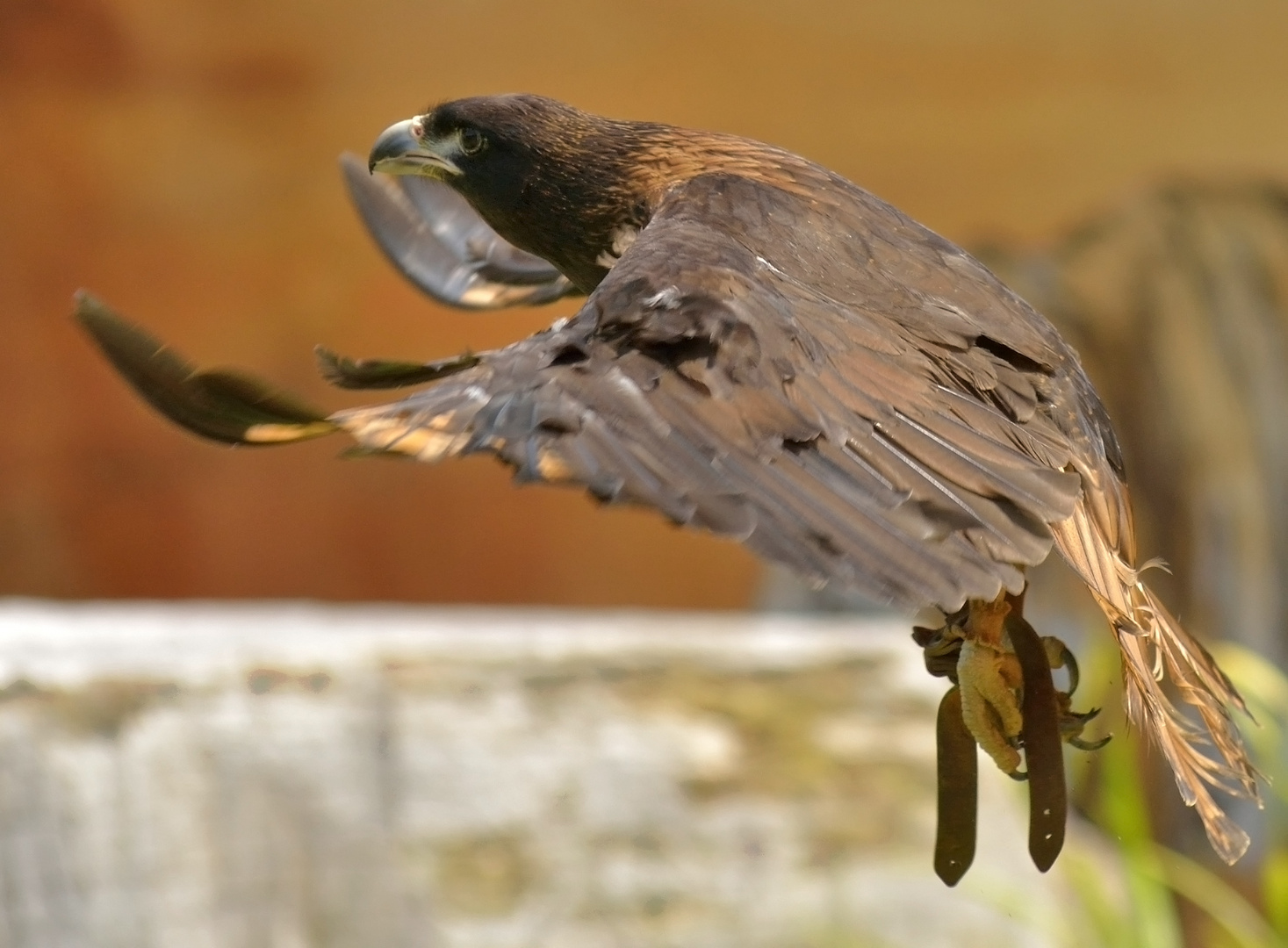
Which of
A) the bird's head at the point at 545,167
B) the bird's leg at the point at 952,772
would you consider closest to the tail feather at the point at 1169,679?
the bird's leg at the point at 952,772

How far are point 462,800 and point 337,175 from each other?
2.26m

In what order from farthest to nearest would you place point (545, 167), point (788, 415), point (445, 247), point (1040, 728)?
1. point (445, 247)
2. point (545, 167)
3. point (1040, 728)
4. point (788, 415)

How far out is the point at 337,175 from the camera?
4.97 m

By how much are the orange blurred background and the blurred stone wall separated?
55.8 inches

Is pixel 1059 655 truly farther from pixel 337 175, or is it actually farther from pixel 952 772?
pixel 337 175

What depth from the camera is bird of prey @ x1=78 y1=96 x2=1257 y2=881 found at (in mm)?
1103

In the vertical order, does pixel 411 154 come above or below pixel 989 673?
above

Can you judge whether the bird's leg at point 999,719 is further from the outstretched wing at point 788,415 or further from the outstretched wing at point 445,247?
the outstretched wing at point 445,247

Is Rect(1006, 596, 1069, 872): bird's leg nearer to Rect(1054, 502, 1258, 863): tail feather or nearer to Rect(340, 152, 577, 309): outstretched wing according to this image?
Rect(1054, 502, 1258, 863): tail feather

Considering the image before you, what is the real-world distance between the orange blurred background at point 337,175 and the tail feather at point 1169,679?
343 centimetres

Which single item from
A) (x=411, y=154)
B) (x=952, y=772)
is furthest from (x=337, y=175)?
(x=952, y=772)

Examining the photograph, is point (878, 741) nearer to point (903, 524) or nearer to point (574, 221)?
point (574, 221)

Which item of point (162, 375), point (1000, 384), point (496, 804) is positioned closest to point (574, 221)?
point (1000, 384)

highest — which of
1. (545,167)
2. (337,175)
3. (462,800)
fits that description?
(337,175)
